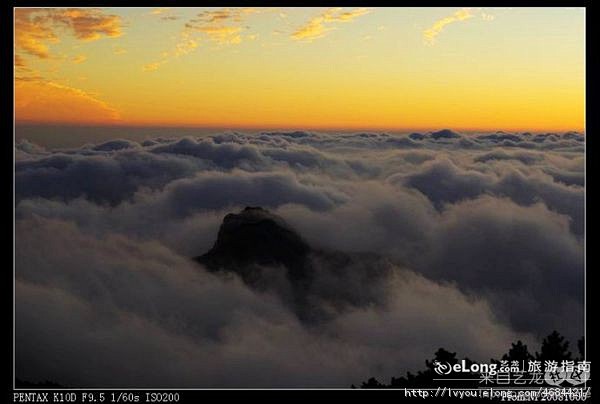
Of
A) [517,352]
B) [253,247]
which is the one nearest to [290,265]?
[253,247]

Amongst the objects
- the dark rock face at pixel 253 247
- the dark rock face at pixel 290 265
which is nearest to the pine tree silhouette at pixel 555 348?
the dark rock face at pixel 290 265

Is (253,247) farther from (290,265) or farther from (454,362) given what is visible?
(454,362)

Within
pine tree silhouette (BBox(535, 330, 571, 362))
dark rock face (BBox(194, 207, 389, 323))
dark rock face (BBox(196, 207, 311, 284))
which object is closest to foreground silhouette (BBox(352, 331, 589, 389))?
pine tree silhouette (BBox(535, 330, 571, 362))

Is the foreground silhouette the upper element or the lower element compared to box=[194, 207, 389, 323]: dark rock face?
lower

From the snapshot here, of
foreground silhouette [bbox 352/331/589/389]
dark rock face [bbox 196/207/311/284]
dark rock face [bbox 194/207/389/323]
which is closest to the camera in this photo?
foreground silhouette [bbox 352/331/589/389]

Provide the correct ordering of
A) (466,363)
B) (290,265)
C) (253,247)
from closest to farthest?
(466,363), (253,247), (290,265)

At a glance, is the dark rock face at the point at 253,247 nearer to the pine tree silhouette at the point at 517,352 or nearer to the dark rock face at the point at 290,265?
the dark rock face at the point at 290,265

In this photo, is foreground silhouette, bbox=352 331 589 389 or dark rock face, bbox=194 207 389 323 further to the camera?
dark rock face, bbox=194 207 389 323

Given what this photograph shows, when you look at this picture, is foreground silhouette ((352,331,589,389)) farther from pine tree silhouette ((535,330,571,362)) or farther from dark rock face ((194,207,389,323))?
dark rock face ((194,207,389,323))

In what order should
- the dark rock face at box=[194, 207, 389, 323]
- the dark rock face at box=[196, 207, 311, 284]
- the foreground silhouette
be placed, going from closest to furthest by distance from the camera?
the foreground silhouette < the dark rock face at box=[194, 207, 389, 323] < the dark rock face at box=[196, 207, 311, 284]

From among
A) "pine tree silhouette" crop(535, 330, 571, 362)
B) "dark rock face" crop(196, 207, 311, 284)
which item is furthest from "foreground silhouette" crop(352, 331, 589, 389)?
"dark rock face" crop(196, 207, 311, 284)

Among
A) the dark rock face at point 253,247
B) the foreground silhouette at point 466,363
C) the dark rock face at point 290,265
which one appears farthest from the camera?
the dark rock face at point 253,247

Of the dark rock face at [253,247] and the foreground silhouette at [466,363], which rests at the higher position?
the dark rock face at [253,247]

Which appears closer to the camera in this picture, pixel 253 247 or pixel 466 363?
pixel 466 363
